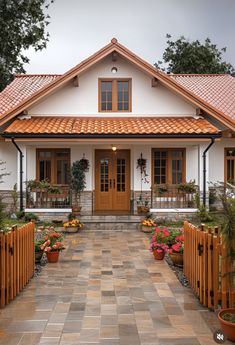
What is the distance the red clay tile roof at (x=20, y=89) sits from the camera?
1732 centimetres

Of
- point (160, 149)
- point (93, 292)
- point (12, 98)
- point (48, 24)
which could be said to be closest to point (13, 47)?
point (48, 24)

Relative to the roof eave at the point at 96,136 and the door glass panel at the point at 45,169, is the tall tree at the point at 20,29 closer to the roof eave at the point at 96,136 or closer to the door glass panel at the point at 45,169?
the door glass panel at the point at 45,169

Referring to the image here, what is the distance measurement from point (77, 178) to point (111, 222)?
235cm

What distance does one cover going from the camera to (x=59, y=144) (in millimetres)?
15023

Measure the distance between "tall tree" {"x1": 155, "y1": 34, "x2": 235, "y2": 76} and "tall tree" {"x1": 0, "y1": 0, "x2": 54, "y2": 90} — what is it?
45.8ft

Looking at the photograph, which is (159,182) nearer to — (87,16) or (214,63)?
(87,16)

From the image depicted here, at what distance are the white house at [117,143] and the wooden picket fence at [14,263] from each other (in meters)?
7.44

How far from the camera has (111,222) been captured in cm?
1367

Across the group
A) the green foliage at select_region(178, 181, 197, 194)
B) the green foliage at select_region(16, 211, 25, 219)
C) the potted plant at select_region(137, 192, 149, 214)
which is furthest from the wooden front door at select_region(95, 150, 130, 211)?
the green foliage at select_region(16, 211, 25, 219)

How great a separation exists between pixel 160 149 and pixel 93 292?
32.2 feet

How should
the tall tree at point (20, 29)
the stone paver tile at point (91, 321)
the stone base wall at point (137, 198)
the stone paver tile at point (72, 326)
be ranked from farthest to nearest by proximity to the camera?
the tall tree at point (20, 29) → the stone base wall at point (137, 198) → the stone paver tile at point (91, 321) → the stone paver tile at point (72, 326)

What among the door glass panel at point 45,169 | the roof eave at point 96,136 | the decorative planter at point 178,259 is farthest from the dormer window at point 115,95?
the decorative planter at point 178,259

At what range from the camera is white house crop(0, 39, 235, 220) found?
579 inches

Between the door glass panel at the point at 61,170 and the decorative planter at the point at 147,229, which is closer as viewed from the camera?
the decorative planter at the point at 147,229
